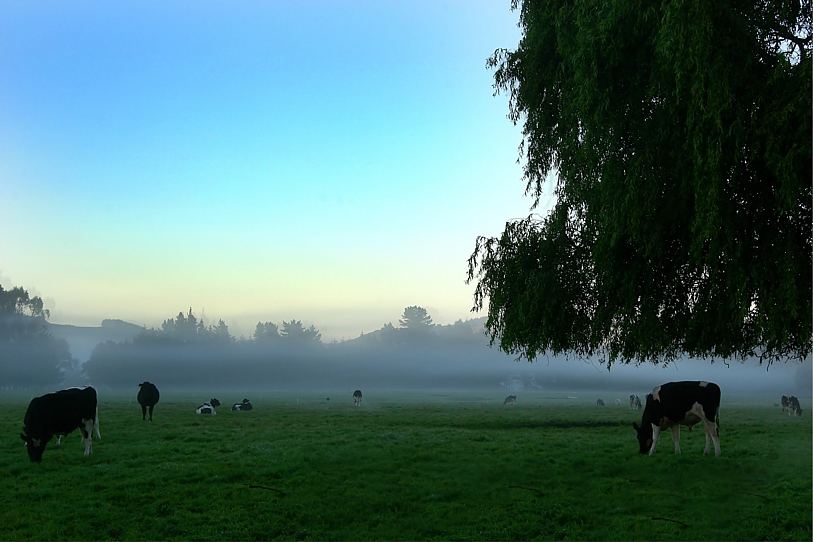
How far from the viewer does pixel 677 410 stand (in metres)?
21.8

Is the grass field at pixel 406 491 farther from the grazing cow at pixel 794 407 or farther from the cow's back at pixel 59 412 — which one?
the grazing cow at pixel 794 407

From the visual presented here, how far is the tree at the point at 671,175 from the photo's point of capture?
14234 millimetres

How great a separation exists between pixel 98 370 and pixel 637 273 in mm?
157164

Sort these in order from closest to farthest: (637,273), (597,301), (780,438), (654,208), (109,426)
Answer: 1. (654,208)
2. (637,273)
3. (597,301)
4. (780,438)
5. (109,426)

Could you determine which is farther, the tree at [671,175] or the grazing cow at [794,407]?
the grazing cow at [794,407]

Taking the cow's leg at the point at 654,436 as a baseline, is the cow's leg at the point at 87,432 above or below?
below

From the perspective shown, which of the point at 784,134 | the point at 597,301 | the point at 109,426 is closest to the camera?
the point at 784,134

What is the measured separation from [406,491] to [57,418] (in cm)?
A: 1227

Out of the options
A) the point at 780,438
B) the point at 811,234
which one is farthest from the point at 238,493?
the point at 780,438

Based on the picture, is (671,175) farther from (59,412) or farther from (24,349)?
(24,349)

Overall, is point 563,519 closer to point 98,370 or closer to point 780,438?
point 780,438

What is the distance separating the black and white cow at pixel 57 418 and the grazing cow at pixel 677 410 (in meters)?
17.6

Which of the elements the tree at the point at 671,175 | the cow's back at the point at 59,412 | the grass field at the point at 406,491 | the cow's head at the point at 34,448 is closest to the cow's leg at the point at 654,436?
the grass field at the point at 406,491

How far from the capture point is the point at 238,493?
16469 mm
